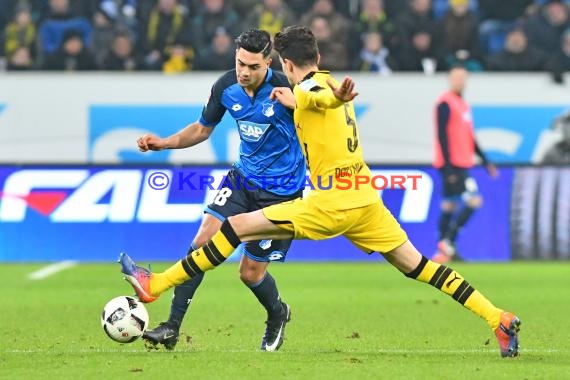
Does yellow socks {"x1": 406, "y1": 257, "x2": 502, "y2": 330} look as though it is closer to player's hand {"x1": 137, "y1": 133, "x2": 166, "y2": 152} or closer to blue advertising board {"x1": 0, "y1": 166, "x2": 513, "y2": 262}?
player's hand {"x1": 137, "y1": 133, "x2": 166, "y2": 152}

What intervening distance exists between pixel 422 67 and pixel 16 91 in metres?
6.16

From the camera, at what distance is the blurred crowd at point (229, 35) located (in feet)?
63.4

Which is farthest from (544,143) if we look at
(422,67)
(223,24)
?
(223,24)

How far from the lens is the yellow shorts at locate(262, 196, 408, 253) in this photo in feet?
25.9

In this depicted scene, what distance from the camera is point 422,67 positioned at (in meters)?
19.7

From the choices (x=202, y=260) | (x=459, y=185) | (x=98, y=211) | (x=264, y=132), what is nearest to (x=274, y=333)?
(x=202, y=260)

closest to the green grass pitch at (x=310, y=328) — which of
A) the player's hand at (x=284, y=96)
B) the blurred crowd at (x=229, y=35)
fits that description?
the player's hand at (x=284, y=96)

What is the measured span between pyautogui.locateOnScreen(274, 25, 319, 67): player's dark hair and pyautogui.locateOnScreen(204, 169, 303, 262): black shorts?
1191 millimetres

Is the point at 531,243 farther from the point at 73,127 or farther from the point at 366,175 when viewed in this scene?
the point at 366,175

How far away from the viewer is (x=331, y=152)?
7992 millimetres

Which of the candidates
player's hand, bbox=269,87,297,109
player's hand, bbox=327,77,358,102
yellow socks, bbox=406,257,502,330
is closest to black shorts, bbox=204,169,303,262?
player's hand, bbox=269,87,297,109

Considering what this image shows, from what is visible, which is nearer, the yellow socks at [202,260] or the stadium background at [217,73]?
the yellow socks at [202,260]

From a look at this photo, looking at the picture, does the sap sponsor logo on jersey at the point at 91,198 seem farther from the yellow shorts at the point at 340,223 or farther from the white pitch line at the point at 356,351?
the yellow shorts at the point at 340,223
